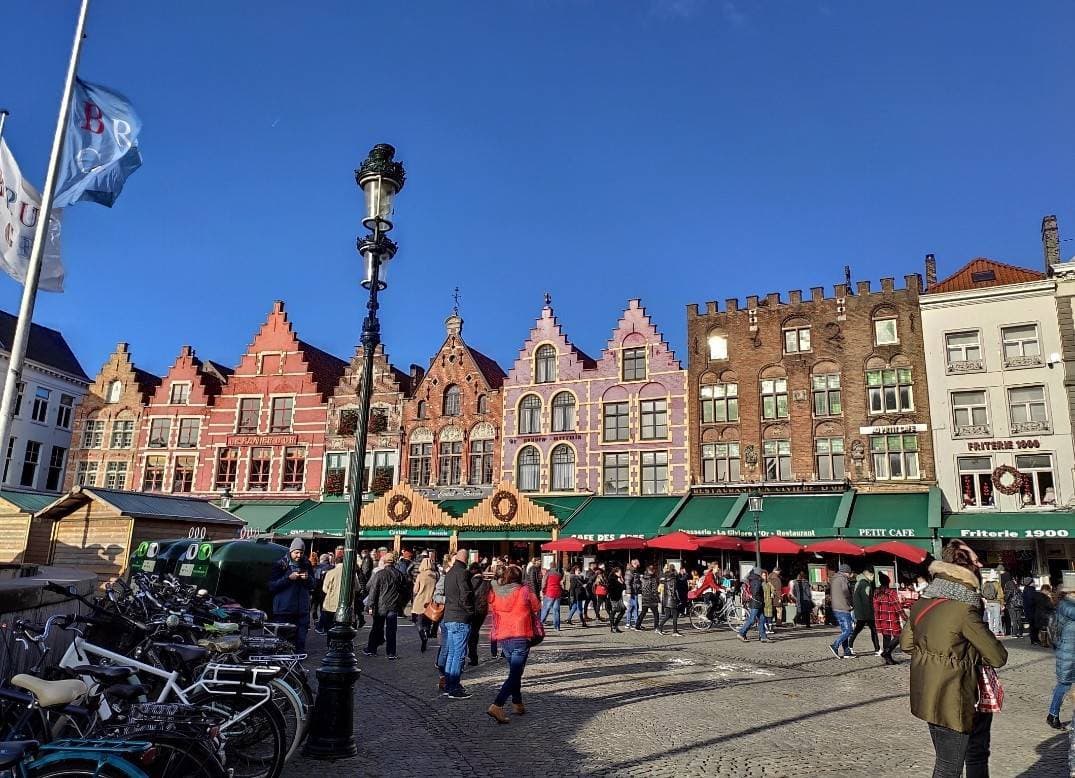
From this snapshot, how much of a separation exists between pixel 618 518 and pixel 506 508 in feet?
14.8

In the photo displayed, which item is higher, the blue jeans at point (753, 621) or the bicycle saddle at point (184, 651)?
the bicycle saddle at point (184, 651)

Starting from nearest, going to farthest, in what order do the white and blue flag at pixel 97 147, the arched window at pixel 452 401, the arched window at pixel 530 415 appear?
1. the white and blue flag at pixel 97 147
2. the arched window at pixel 530 415
3. the arched window at pixel 452 401

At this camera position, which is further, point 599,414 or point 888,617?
point 599,414

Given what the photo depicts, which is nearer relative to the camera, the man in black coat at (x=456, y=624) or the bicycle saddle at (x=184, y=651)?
the bicycle saddle at (x=184, y=651)

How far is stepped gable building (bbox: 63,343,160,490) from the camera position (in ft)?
129

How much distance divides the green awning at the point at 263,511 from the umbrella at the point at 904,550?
24.0 meters

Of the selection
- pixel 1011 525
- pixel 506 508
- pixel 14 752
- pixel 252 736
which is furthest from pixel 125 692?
pixel 1011 525

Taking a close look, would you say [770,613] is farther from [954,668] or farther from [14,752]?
[14,752]

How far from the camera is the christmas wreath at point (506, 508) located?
3025 centimetres

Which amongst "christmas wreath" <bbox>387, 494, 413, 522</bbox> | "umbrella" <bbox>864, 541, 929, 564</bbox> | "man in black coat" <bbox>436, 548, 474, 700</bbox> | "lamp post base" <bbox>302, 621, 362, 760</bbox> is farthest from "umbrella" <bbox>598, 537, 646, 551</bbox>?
"lamp post base" <bbox>302, 621, 362, 760</bbox>

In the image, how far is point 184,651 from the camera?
6.52 meters

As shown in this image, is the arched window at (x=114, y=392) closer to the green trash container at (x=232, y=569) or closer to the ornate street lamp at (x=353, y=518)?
the green trash container at (x=232, y=569)

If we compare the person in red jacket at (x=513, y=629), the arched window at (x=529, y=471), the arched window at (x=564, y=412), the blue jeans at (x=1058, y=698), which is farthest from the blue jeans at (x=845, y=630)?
the arched window at (x=529, y=471)

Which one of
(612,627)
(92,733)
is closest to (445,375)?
(612,627)
